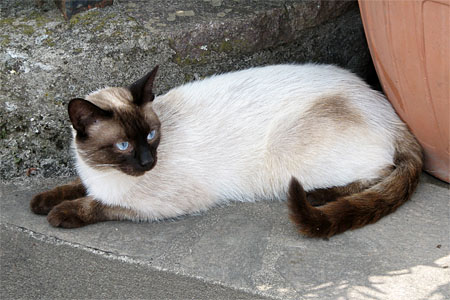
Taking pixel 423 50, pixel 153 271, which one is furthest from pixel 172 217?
pixel 423 50

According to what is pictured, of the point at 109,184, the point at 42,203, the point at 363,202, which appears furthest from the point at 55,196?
the point at 363,202

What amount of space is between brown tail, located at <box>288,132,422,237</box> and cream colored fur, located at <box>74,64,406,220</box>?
0.08 meters

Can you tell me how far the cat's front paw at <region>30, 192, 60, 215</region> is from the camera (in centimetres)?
270

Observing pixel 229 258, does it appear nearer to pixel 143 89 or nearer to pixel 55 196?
pixel 143 89

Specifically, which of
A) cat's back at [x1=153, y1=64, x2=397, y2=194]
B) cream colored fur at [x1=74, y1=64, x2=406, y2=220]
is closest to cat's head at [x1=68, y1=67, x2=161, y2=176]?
cream colored fur at [x1=74, y1=64, x2=406, y2=220]

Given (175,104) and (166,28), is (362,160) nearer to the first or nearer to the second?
(175,104)

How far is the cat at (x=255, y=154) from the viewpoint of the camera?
2.56 meters

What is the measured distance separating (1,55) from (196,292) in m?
1.60

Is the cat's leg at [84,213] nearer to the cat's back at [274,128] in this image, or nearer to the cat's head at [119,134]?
the cat's head at [119,134]

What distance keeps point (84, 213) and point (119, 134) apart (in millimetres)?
477

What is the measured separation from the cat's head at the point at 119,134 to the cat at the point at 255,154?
11mm

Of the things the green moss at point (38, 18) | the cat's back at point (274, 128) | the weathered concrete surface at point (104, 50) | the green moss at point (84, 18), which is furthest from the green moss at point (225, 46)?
the green moss at point (38, 18)

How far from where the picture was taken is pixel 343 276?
89.3 inches

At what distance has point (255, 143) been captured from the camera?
9.11 feet
